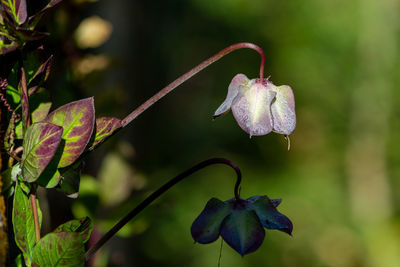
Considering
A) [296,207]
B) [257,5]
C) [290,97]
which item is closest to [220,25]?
[257,5]

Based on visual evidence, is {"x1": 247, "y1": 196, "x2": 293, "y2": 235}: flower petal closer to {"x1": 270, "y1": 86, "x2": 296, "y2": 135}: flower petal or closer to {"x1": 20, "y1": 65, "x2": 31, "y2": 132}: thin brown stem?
{"x1": 270, "y1": 86, "x2": 296, "y2": 135}: flower petal

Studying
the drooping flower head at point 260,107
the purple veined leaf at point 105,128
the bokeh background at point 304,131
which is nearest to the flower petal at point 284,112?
the drooping flower head at point 260,107

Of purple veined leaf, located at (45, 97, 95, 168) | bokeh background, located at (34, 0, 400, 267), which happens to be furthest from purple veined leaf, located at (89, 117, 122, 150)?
bokeh background, located at (34, 0, 400, 267)

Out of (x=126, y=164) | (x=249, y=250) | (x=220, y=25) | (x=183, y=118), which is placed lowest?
(x=183, y=118)

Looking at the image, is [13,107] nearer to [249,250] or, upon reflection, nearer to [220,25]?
[249,250]

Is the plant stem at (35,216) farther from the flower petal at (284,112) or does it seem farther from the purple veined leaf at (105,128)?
the flower petal at (284,112)

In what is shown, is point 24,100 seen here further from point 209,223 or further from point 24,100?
point 209,223
